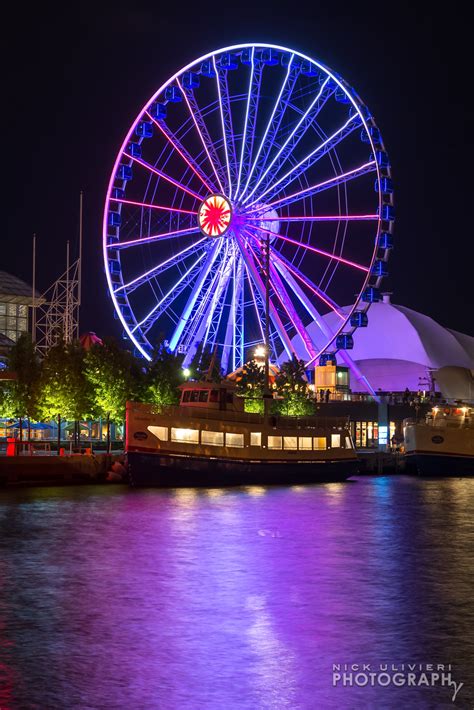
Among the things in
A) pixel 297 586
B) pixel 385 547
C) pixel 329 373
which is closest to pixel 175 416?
pixel 385 547

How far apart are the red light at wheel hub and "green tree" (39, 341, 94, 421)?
1450 cm

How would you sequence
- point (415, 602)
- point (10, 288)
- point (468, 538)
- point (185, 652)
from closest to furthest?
point (185, 652), point (415, 602), point (468, 538), point (10, 288)

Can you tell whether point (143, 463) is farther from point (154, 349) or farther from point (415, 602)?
point (415, 602)

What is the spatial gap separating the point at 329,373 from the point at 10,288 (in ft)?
169

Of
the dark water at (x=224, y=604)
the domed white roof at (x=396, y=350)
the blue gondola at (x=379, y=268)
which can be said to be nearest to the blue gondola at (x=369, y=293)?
the blue gondola at (x=379, y=268)

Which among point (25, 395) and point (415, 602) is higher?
point (25, 395)

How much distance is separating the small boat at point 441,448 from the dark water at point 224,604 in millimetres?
30665

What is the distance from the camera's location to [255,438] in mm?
62906

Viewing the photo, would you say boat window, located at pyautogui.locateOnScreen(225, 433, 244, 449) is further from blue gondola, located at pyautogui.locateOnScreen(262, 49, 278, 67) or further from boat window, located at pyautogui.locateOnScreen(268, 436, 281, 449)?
blue gondola, located at pyautogui.locateOnScreen(262, 49, 278, 67)

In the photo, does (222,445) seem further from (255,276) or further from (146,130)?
(146,130)

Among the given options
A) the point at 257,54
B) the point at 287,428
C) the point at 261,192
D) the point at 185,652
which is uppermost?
the point at 257,54

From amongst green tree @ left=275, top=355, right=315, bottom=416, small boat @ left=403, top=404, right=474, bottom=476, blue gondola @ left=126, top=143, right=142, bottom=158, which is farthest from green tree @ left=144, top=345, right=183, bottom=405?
small boat @ left=403, top=404, right=474, bottom=476

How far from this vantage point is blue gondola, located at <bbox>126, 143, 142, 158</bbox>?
73125mm

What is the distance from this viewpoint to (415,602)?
26.5 meters
